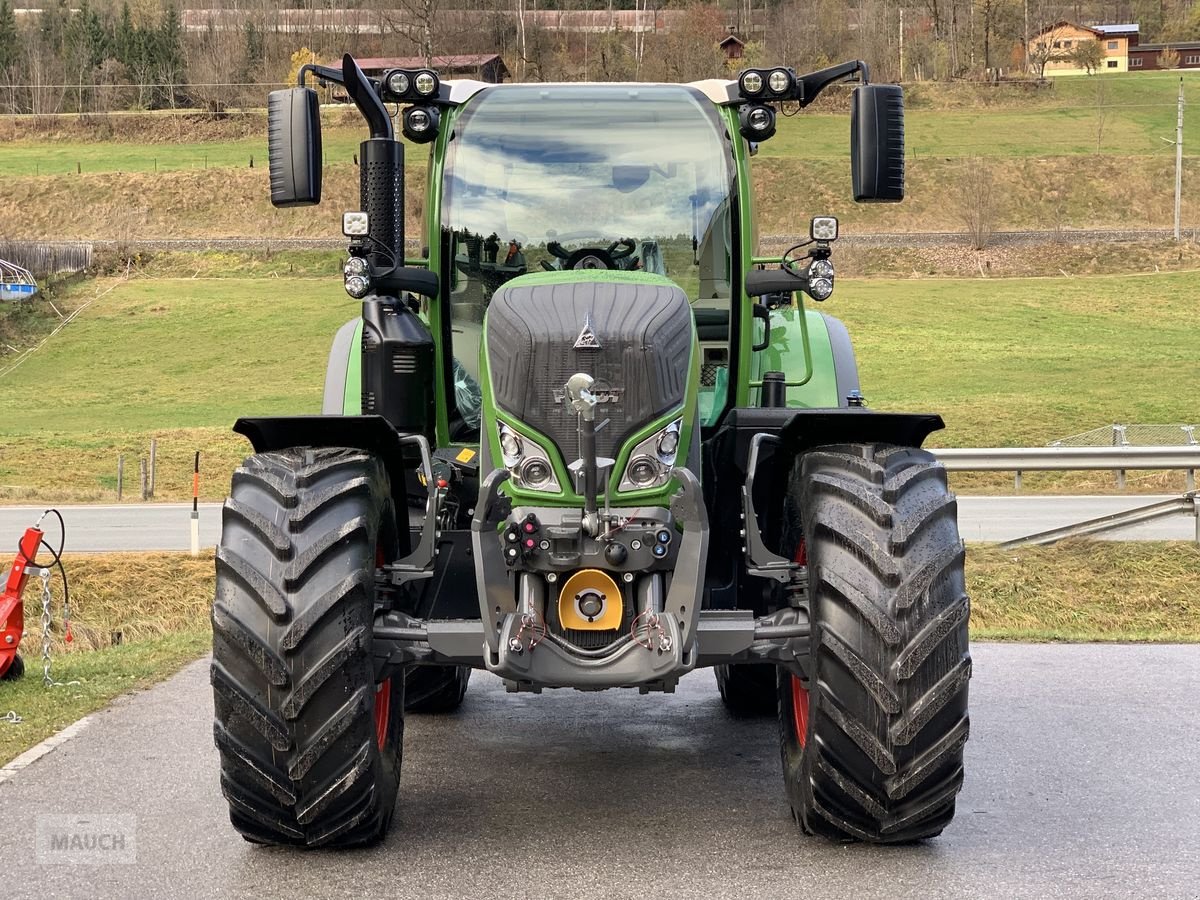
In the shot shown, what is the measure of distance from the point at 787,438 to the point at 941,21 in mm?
122071

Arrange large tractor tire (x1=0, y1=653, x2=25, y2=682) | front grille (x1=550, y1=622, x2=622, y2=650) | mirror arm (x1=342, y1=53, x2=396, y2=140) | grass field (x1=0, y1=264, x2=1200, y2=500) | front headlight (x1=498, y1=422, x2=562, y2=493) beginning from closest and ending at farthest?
1. front grille (x1=550, y1=622, x2=622, y2=650)
2. front headlight (x1=498, y1=422, x2=562, y2=493)
3. mirror arm (x1=342, y1=53, x2=396, y2=140)
4. large tractor tire (x1=0, y1=653, x2=25, y2=682)
5. grass field (x1=0, y1=264, x2=1200, y2=500)

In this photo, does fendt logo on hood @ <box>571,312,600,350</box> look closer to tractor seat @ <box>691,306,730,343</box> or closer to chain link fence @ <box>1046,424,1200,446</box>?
tractor seat @ <box>691,306,730,343</box>

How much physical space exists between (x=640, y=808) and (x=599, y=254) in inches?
96.7

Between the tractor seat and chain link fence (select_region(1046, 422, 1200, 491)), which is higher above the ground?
the tractor seat

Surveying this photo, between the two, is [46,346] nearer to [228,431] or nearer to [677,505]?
[228,431]

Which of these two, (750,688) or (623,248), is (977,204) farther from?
(623,248)

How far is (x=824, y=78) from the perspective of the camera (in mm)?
7125

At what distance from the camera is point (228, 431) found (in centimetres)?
3166

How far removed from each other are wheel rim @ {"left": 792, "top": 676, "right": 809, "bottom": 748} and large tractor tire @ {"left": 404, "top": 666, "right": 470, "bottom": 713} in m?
2.43

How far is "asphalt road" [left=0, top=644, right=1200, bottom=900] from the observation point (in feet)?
17.0

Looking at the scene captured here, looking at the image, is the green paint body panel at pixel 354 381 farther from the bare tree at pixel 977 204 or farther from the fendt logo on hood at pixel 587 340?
the bare tree at pixel 977 204

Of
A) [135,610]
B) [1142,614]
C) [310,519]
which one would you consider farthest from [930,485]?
[135,610]

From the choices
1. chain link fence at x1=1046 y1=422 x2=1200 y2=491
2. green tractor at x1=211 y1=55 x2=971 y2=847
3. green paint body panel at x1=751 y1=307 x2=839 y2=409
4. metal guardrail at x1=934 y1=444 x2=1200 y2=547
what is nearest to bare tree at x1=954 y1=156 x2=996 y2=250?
chain link fence at x1=1046 y1=422 x2=1200 y2=491

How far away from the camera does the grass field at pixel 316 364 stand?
29.1 metres
